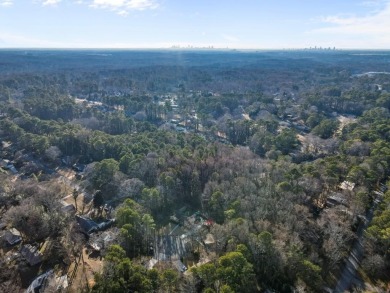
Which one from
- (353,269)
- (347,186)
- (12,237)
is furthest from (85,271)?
(347,186)

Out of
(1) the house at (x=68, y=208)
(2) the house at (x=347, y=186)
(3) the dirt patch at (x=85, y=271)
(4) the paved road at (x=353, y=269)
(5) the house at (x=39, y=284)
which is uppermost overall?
(2) the house at (x=347, y=186)

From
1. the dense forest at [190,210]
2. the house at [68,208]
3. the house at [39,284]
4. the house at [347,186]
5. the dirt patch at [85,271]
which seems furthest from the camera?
the house at [347,186]

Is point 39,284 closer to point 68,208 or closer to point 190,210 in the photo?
point 68,208

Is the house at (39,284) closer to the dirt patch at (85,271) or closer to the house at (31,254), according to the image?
the dirt patch at (85,271)

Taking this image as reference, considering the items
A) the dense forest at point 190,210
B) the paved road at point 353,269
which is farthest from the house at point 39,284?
the paved road at point 353,269

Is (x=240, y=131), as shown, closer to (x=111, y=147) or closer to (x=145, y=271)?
(x=111, y=147)

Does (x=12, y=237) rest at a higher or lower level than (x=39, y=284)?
lower

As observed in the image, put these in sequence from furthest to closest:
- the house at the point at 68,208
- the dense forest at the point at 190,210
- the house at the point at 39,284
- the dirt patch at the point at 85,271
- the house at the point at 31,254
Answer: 1. the house at the point at 68,208
2. the house at the point at 31,254
3. the dirt patch at the point at 85,271
4. the dense forest at the point at 190,210
5. the house at the point at 39,284

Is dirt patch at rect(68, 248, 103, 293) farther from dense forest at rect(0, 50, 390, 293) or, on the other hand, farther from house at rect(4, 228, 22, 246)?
house at rect(4, 228, 22, 246)

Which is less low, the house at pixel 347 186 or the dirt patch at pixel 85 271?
the house at pixel 347 186

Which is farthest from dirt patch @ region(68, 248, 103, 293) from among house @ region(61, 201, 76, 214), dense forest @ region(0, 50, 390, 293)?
house @ region(61, 201, 76, 214)

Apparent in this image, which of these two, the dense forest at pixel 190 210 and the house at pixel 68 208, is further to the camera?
the house at pixel 68 208
